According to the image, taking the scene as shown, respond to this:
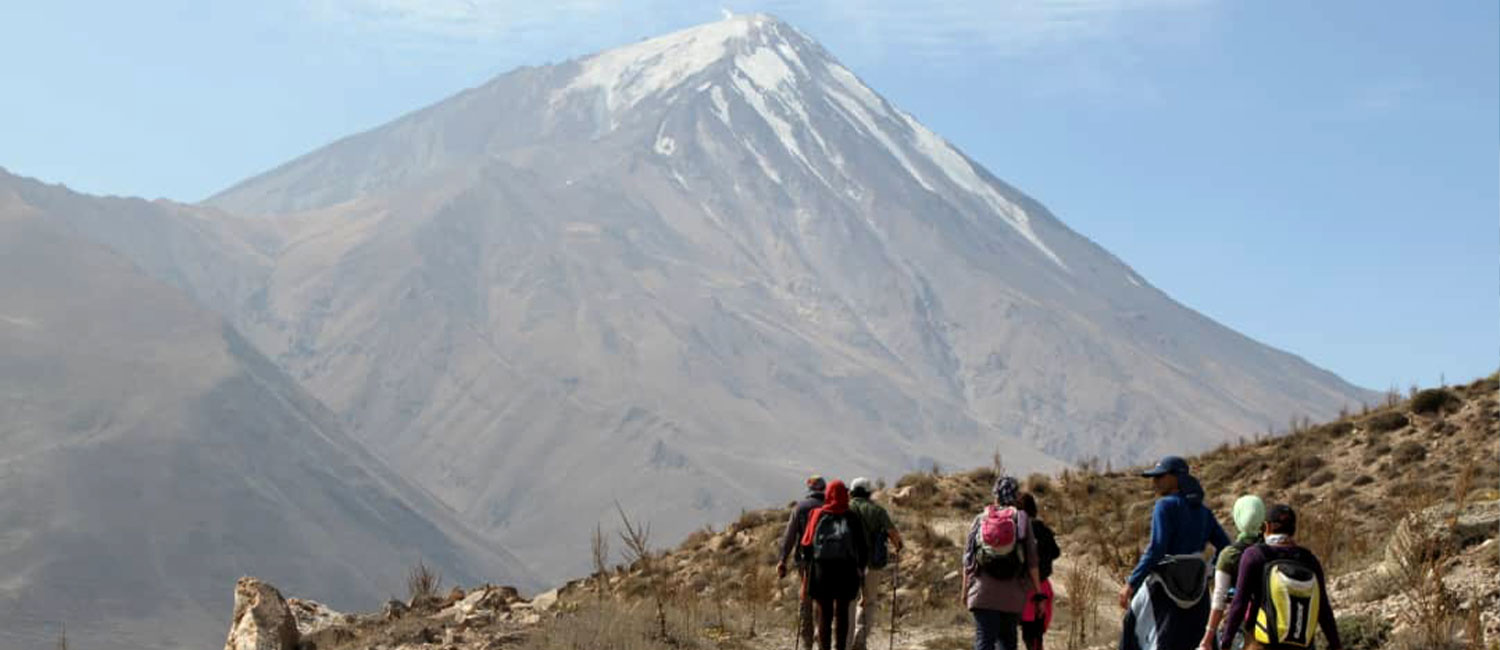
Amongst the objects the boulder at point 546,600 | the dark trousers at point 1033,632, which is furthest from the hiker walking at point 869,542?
the boulder at point 546,600

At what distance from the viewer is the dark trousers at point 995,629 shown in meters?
11.0

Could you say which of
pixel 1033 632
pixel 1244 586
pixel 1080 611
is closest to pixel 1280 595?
pixel 1244 586

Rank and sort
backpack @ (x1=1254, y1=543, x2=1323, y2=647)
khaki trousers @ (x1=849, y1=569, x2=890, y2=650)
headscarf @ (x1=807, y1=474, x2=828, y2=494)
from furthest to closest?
headscarf @ (x1=807, y1=474, x2=828, y2=494) < khaki trousers @ (x1=849, y1=569, x2=890, y2=650) < backpack @ (x1=1254, y1=543, x2=1323, y2=647)

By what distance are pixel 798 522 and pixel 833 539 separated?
824 mm

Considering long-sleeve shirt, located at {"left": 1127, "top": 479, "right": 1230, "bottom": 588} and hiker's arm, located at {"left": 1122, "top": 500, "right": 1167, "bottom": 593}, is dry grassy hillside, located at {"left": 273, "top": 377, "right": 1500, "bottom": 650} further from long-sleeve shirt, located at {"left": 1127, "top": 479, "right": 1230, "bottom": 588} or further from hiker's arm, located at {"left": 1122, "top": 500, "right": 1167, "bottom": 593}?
hiker's arm, located at {"left": 1122, "top": 500, "right": 1167, "bottom": 593}

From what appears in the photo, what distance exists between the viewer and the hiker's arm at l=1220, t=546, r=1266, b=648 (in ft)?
29.2

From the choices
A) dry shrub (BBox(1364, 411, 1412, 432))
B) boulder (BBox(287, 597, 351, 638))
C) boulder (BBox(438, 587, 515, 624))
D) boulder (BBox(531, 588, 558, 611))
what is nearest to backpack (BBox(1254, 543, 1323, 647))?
boulder (BBox(438, 587, 515, 624))

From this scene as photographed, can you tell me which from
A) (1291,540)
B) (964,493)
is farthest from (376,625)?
(964,493)

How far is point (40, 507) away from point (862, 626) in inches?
7505

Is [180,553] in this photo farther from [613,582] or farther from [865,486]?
[865,486]

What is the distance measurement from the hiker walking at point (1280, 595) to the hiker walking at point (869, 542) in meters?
4.28

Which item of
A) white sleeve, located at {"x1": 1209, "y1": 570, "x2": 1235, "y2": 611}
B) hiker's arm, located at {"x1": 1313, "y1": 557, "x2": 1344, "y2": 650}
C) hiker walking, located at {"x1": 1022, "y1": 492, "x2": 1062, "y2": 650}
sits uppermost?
hiker walking, located at {"x1": 1022, "y1": 492, "x2": 1062, "y2": 650}

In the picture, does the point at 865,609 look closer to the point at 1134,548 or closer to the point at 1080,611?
the point at 1080,611

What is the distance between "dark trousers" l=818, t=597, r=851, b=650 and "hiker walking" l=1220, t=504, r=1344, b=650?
4.38m
